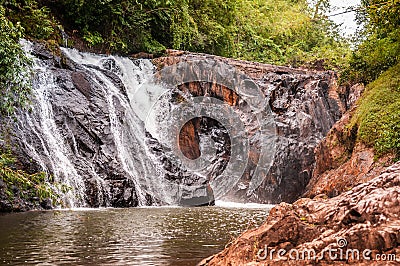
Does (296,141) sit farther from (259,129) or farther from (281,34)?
(281,34)

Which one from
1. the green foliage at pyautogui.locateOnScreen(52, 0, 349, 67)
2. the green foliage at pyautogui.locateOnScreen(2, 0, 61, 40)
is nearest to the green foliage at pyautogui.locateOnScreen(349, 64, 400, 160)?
the green foliage at pyautogui.locateOnScreen(52, 0, 349, 67)

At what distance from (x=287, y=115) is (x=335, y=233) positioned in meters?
12.8

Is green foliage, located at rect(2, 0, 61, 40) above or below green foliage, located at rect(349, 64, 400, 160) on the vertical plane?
above

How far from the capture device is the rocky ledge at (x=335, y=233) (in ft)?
8.35

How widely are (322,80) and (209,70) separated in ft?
14.1

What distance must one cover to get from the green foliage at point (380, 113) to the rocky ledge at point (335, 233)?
456cm

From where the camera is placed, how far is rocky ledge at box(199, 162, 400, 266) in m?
2.54

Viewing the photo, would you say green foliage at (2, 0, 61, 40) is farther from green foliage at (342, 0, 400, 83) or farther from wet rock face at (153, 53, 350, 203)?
green foliage at (342, 0, 400, 83)

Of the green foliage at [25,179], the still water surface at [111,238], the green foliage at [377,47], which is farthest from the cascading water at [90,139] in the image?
the green foliage at [377,47]

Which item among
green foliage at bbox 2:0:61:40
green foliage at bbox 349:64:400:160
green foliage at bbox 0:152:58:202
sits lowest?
green foliage at bbox 0:152:58:202

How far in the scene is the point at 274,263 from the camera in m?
2.78

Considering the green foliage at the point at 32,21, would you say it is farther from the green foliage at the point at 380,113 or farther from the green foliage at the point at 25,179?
the green foliage at the point at 380,113

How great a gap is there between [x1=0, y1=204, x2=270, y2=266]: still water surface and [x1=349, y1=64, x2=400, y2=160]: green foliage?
2.64 m

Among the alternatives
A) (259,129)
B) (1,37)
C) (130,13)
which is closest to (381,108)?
(259,129)
